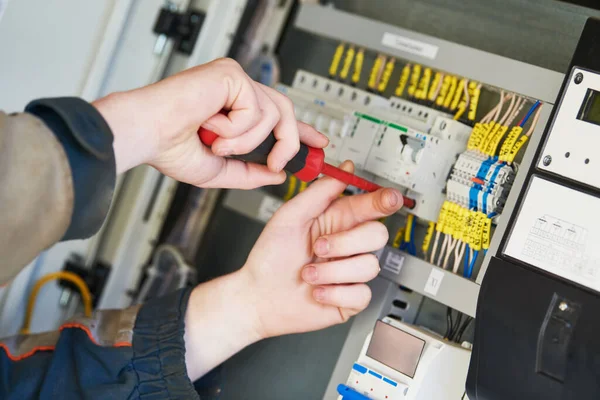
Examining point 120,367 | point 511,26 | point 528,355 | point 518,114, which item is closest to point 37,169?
point 120,367

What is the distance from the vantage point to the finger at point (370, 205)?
1.29 meters

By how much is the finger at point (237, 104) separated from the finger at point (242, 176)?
0.16m

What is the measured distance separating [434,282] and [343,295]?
211 millimetres

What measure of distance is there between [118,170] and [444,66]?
775mm

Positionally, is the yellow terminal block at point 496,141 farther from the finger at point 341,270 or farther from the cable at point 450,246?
the finger at point 341,270

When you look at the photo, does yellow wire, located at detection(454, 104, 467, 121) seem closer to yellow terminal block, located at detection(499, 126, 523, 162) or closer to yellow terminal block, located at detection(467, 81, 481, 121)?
yellow terminal block, located at detection(467, 81, 481, 121)

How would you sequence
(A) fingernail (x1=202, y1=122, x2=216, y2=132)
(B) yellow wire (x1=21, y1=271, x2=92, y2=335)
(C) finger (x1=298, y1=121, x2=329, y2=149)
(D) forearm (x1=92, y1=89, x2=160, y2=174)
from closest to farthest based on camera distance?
(D) forearm (x1=92, y1=89, x2=160, y2=174) → (A) fingernail (x1=202, y1=122, x2=216, y2=132) → (C) finger (x1=298, y1=121, x2=329, y2=149) → (B) yellow wire (x1=21, y1=271, x2=92, y2=335)

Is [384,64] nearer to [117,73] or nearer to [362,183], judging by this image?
[362,183]

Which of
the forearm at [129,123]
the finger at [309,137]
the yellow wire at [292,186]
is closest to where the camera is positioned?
the forearm at [129,123]

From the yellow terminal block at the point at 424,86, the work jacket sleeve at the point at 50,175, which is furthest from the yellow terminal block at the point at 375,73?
the work jacket sleeve at the point at 50,175

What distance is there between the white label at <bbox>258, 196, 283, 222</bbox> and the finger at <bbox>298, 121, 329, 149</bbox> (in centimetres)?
45

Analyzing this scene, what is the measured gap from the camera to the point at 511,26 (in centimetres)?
159

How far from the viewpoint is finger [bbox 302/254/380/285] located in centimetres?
132

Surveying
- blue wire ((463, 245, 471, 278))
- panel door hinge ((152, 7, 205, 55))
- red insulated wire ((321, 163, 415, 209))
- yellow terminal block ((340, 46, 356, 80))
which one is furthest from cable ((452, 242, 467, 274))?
panel door hinge ((152, 7, 205, 55))
